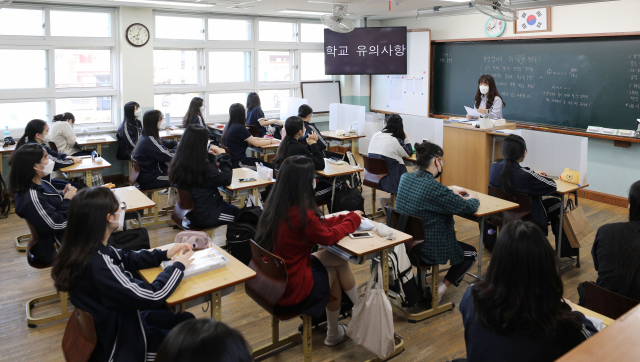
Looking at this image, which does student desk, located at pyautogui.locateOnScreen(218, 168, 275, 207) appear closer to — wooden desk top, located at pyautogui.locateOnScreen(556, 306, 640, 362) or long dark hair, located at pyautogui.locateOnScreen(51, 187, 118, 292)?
long dark hair, located at pyautogui.locateOnScreen(51, 187, 118, 292)

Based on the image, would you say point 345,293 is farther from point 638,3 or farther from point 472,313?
point 638,3

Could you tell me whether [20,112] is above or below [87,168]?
above

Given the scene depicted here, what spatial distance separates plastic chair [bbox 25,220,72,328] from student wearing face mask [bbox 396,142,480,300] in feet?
7.84

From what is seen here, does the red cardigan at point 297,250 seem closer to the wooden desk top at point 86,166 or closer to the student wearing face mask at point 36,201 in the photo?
the student wearing face mask at point 36,201

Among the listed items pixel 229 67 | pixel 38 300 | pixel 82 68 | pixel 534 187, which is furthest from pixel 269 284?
pixel 229 67

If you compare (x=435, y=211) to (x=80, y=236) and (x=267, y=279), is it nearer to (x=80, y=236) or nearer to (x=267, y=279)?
(x=267, y=279)

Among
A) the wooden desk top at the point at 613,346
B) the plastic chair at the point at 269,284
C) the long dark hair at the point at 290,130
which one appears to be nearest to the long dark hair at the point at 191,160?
the long dark hair at the point at 290,130

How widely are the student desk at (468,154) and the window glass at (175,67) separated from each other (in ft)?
14.3

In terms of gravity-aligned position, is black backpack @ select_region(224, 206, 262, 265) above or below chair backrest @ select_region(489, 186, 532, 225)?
below

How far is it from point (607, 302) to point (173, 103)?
23.9 feet

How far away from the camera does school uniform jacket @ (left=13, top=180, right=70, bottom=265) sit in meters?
3.13

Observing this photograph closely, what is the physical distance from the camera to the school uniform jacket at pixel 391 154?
5.15 meters

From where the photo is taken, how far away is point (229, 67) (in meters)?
8.62

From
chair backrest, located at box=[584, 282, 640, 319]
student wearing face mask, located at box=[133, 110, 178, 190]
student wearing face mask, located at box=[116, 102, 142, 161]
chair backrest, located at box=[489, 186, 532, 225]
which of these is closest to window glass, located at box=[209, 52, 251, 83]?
student wearing face mask, located at box=[116, 102, 142, 161]
